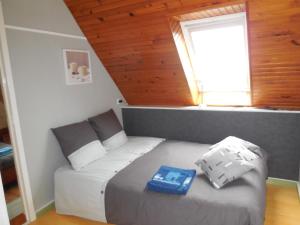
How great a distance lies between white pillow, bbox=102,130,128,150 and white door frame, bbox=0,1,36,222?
94 centimetres

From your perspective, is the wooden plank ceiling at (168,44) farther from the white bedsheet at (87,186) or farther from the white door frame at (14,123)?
the white bedsheet at (87,186)

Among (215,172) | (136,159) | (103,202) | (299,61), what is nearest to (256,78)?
(299,61)

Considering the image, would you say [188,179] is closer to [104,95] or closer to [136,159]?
[136,159]

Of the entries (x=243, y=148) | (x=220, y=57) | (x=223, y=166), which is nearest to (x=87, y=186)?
(x=223, y=166)

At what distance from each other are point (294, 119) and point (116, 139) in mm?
2025

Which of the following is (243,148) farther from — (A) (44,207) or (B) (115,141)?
(A) (44,207)

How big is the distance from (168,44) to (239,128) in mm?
1291

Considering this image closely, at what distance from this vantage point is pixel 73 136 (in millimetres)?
2627

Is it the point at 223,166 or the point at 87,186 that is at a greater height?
the point at 223,166

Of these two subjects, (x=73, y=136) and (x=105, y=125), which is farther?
(x=105, y=125)

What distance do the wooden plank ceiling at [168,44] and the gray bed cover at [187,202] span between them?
2.90 feet

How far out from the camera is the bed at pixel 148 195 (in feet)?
5.98

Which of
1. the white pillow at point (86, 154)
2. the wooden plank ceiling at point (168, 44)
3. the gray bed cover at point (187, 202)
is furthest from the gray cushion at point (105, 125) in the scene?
the gray bed cover at point (187, 202)

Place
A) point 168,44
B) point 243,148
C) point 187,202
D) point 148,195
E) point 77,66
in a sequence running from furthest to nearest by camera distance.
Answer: point 77,66 → point 168,44 → point 243,148 → point 148,195 → point 187,202
